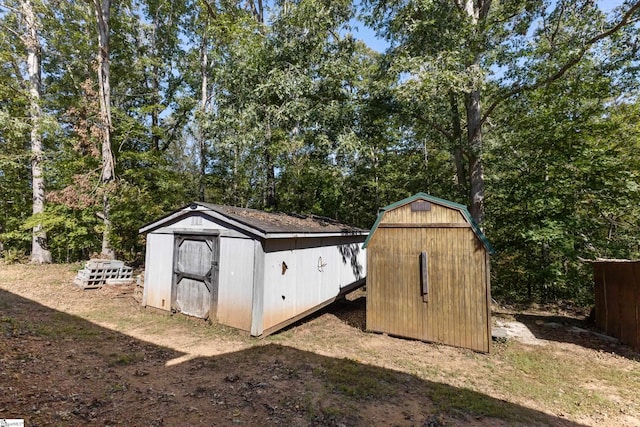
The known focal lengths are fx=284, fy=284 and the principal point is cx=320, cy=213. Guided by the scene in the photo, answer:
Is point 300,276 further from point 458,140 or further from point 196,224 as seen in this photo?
point 458,140

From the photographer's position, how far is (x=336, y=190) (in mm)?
15969

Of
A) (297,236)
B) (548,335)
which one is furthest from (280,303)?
(548,335)

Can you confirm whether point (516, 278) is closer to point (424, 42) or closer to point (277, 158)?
point (424, 42)

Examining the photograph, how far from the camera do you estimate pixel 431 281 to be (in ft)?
20.4

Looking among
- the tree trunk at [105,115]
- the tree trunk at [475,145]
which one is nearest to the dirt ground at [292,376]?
the tree trunk at [475,145]

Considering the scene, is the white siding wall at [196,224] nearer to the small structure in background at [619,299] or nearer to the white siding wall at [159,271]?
the white siding wall at [159,271]

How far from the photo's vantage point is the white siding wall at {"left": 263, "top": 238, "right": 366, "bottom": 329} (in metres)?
6.59

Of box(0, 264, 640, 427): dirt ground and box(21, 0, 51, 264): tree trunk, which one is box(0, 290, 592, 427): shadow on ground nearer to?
box(0, 264, 640, 427): dirt ground

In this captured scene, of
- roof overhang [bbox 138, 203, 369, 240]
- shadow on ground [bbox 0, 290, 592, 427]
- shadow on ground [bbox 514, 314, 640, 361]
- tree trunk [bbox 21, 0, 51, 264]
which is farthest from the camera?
tree trunk [bbox 21, 0, 51, 264]

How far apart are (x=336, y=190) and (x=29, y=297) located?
42.1ft

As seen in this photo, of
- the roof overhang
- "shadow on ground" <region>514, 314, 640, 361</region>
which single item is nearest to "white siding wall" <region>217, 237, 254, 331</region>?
the roof overhang

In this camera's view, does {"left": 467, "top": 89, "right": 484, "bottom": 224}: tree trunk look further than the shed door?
Yes

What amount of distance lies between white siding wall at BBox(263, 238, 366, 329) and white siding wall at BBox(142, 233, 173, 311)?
3.22 meters

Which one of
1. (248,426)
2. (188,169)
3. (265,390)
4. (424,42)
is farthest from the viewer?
(188,169)
